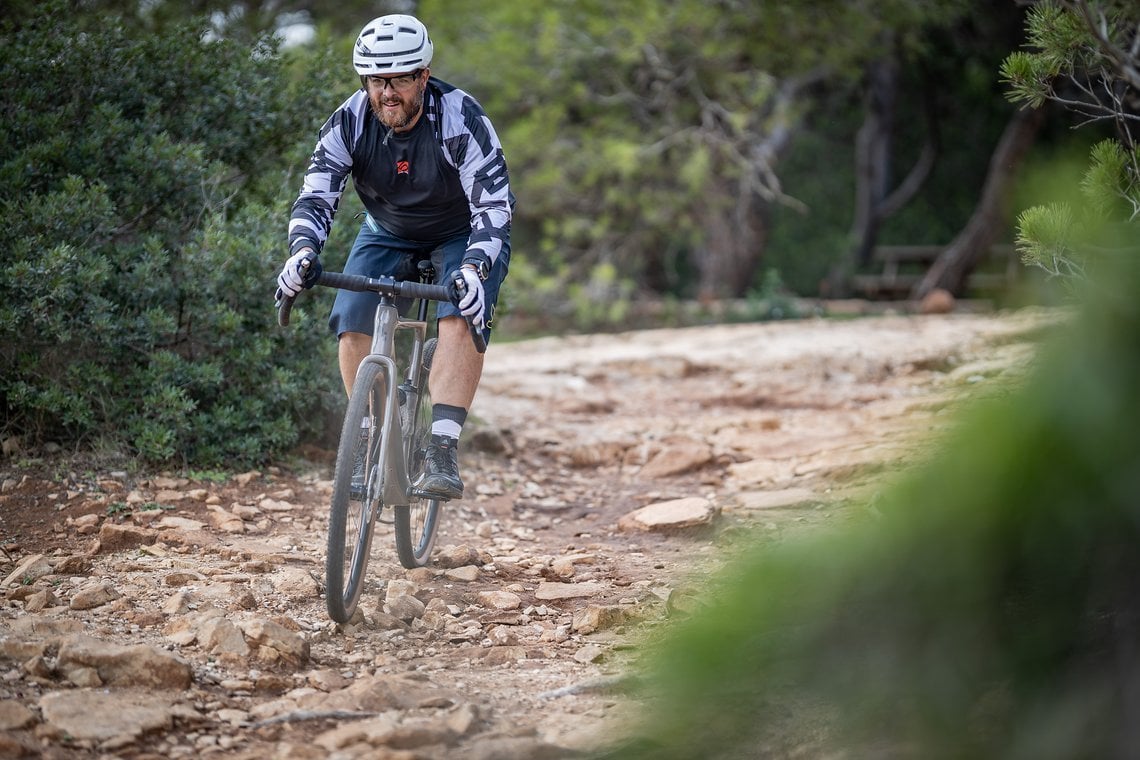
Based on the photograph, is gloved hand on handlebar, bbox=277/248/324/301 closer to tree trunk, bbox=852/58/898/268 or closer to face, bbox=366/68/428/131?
face, bbox=366/68/428/131

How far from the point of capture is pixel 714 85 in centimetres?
1323

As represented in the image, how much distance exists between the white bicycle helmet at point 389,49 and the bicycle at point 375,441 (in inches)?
28.0

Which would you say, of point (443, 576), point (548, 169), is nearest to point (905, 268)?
point (548, 169)

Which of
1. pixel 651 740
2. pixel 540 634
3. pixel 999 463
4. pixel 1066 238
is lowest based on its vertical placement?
pixel 540 634

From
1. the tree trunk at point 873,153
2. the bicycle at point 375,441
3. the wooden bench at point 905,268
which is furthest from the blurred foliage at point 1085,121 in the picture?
the tree trunk at point 873,153

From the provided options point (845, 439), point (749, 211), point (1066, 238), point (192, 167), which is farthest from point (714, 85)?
point (1066, 238)

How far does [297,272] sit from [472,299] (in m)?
0.55

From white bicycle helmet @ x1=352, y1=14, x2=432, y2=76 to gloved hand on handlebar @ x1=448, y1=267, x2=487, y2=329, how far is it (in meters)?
0.72

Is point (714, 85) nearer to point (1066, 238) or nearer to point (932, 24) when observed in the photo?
point (932, 24)

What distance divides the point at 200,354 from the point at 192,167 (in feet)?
2.95

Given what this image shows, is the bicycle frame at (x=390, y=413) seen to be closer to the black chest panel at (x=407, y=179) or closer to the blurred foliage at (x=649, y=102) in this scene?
the black chest panel at (x=407, y=179)

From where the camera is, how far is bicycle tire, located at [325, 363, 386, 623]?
132 inches

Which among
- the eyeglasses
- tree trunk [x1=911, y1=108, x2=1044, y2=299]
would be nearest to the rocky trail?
the eyeglasses

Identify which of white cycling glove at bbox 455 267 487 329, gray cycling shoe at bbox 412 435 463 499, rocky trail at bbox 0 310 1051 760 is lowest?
rocky trail at bbox 0 310 1051 760
